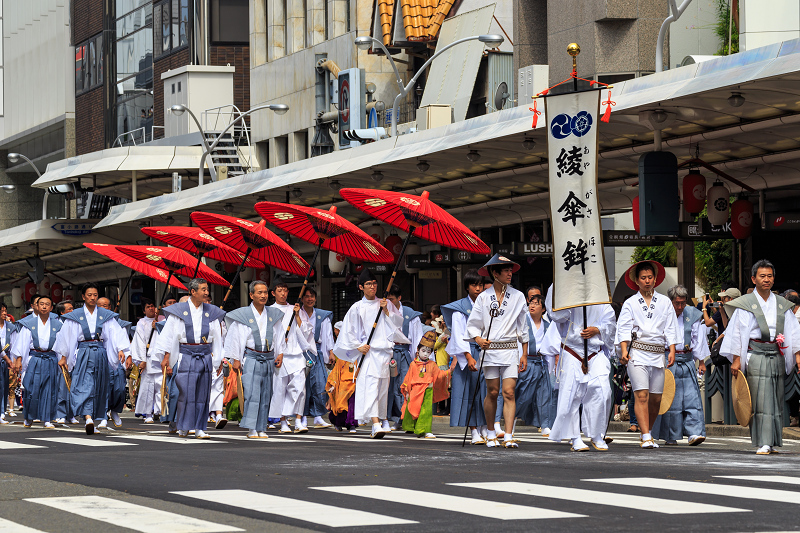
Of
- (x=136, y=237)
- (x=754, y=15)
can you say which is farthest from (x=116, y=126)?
(x=754, y=15)

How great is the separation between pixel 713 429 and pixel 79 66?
5064cm

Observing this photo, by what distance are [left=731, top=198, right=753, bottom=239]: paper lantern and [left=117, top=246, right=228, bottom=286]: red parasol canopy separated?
24.1ft

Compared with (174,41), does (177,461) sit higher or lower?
lower

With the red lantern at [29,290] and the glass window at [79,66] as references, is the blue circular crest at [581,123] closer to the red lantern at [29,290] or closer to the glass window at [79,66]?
the red lantern at [29,290]

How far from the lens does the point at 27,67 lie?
70.9 meters

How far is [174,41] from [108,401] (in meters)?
36.2

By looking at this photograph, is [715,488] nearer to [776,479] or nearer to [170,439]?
[776,479]

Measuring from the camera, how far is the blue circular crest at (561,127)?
14211 mm

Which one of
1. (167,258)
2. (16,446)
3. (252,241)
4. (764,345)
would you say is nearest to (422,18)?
(167,258)

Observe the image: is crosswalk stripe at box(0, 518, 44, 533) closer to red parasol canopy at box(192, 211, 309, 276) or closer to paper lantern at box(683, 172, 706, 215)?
red parasol canopy at box(192, 211, 309, 276)

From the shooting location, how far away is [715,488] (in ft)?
30.0

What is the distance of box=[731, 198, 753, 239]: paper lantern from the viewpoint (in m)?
20.5

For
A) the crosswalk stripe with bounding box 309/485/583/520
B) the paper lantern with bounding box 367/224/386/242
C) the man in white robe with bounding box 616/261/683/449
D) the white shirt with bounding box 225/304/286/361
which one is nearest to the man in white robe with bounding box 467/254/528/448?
the man in white robe with bounding box 616/261/683/449

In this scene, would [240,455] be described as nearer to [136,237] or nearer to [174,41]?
[136,237]
